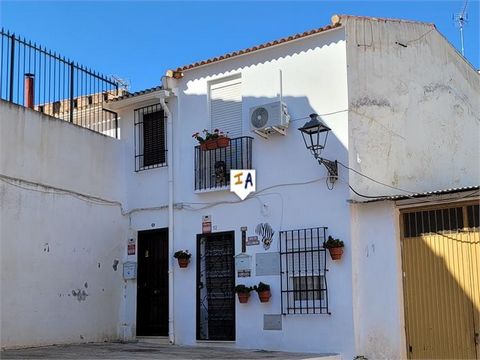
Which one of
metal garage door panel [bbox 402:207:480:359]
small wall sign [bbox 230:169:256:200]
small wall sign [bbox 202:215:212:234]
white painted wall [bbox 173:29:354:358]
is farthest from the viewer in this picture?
small wall sign [bbox 202:215:212:234]

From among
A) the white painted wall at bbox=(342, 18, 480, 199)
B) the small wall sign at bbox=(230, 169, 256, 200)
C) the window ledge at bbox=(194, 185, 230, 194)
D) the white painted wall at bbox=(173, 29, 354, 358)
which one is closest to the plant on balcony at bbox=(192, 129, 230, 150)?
the white painted wall at bbox=(173, 29, 354, 358)

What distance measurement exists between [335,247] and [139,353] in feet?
12.4

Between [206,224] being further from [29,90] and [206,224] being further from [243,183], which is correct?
[29,90]

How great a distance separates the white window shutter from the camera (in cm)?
1283

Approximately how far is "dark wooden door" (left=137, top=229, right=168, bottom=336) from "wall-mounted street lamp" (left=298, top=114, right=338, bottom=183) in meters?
3.87

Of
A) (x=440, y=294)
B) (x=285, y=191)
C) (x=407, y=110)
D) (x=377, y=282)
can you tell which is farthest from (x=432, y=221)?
(x=407, y=110)

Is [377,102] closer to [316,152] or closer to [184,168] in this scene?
[316,152]

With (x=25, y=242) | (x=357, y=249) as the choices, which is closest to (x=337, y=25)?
(x=357, y=249)

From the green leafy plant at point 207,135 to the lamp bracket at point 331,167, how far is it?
2.38m

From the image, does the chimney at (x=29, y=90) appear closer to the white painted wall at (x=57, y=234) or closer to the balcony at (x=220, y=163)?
the white painted wall at (x=57, y=234)

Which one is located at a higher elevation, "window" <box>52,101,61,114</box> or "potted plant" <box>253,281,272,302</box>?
"window" <box>52,101,61,114</box>

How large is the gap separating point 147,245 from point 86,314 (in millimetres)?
1942

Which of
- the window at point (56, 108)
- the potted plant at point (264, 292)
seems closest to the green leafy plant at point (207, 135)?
the potted plant at point (264, 292)

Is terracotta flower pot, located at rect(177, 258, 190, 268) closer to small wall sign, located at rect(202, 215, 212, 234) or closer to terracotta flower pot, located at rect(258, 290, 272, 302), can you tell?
small wall sign, located at rect(202, 215, 212, 234)
